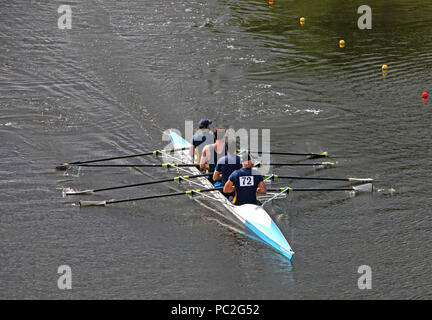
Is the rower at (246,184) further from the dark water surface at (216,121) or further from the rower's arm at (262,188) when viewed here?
the dark water surface at (216,121)

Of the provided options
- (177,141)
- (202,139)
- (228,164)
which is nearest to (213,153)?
(202,139)

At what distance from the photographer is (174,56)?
2634 cm

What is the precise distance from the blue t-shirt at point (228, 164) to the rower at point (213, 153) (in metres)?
0.74

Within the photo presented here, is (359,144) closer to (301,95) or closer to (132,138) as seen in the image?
(301,95)

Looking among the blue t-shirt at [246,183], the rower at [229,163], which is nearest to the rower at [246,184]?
the blue t-shirt at [246,183]

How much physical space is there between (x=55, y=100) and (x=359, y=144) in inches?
429

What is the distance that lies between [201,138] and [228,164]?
2211mm

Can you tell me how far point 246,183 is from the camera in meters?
14.3

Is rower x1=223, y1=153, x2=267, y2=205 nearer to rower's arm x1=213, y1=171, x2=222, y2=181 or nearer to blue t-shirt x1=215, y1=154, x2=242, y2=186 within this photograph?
blue t-shirt x1=215, y1=154, x2=242, y2=186

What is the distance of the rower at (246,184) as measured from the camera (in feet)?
46.4

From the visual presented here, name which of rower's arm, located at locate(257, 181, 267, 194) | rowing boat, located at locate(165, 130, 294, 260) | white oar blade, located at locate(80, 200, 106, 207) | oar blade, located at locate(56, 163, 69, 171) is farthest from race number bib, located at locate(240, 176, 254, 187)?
oar blade, located at locate(56, 163, 69, 171)

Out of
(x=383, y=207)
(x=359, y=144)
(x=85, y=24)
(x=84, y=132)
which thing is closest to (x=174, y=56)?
(x=85, y=24)

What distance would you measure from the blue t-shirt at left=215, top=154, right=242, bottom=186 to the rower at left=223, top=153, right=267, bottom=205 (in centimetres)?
44

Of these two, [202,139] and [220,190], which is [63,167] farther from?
[220,190]
